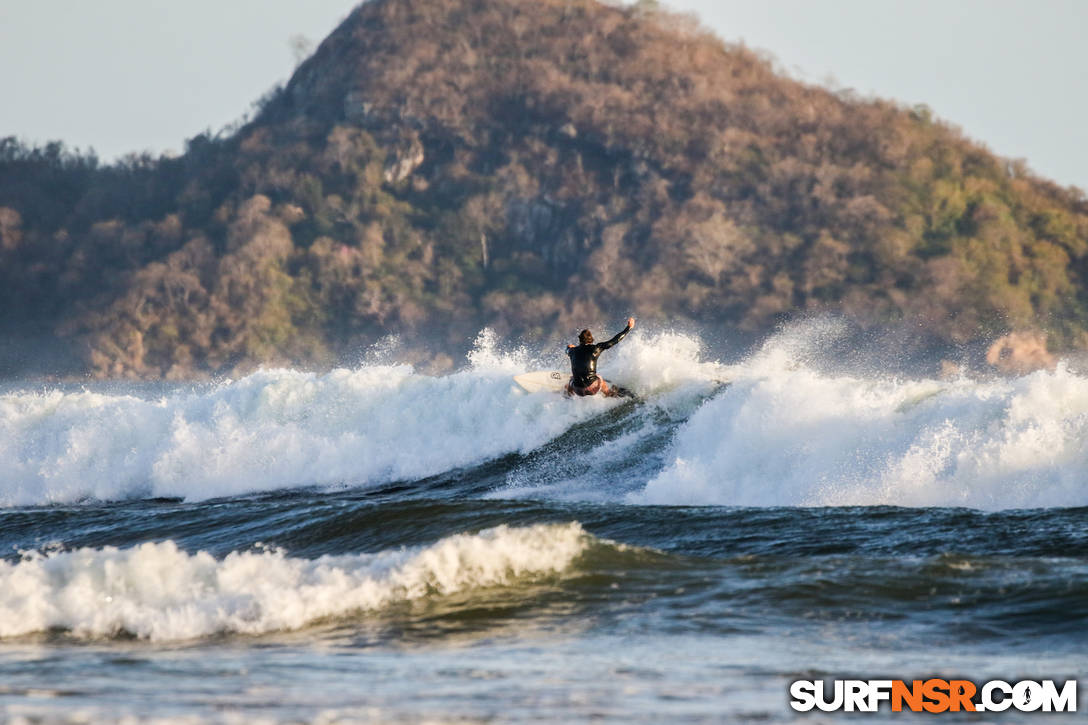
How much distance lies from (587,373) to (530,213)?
77119 millimetres

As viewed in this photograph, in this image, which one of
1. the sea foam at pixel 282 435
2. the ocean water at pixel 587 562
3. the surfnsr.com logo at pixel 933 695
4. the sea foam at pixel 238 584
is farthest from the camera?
the sea foam at pixel 282 435

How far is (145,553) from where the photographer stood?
1064 cm

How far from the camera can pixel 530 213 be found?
97.4 meters

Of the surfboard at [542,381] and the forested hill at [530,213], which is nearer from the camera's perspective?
the surfboard at [542,381]

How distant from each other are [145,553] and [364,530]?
3.90 meters

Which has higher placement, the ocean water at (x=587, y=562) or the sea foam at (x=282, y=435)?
the sea foam at (x=282, y=435)

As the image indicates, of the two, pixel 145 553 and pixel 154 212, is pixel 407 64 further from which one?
pixel 145 553

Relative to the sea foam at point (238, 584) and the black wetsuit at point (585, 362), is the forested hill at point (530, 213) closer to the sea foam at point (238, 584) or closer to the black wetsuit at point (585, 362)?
the black wetsuit at point (585, 362)

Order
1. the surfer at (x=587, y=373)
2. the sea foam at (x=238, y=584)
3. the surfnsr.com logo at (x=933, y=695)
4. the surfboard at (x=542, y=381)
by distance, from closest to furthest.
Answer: the surfnsr.com logo at (x=933, y=695)
the sea foam at (x=238, y=584)
the surfer at (x=587, y=373)
the surfboard at (x=542, y=381)

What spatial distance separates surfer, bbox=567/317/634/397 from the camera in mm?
20562

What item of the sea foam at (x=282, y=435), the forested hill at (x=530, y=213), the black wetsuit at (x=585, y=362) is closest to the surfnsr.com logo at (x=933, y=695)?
the black wetsuit at (x=585, y=362)

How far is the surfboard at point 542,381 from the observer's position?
21969 millimetres

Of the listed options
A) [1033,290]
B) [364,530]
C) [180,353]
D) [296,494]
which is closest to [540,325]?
[180,353]

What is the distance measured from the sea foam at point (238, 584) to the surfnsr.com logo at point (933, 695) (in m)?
3.59
